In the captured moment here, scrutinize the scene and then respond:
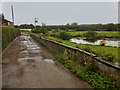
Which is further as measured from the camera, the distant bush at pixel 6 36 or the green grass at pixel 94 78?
the distant bush at pixel 6 36

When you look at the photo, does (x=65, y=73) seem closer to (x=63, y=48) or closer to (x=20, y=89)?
(x=20, y=89)

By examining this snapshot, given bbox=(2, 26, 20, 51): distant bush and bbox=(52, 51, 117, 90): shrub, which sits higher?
bbox=(2, 26, 20, 51): distant bush

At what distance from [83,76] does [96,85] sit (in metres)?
0.83

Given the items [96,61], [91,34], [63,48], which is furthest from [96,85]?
[91,34]

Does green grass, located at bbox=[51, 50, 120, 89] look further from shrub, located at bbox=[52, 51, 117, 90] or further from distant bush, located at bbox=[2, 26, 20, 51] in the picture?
distant bush, located at bbox=[2, 26, 20, 51]

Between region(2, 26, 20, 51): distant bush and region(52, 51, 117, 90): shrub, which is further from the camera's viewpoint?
region(2, 26, 20, 51): distant bush

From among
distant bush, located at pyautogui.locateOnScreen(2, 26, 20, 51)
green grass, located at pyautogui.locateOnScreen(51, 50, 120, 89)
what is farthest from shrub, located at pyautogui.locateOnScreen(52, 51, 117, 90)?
distant bush, located at pyautogui.locateOnScreen(2, 26, 20, 51)

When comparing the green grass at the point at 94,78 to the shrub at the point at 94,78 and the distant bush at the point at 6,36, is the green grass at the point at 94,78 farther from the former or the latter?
the distant bush at the point at 6,36

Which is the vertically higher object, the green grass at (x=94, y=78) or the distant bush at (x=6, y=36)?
the distant bush at (x=6, y=36)

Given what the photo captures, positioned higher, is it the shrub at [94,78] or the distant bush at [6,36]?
the distant bush at [6,36]

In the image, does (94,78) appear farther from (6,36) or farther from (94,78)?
(6,36)

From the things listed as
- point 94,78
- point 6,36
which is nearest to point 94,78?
point 94,78

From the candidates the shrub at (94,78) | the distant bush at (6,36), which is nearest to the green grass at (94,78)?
the shrub at (94,78)

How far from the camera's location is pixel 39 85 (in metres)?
4.19
